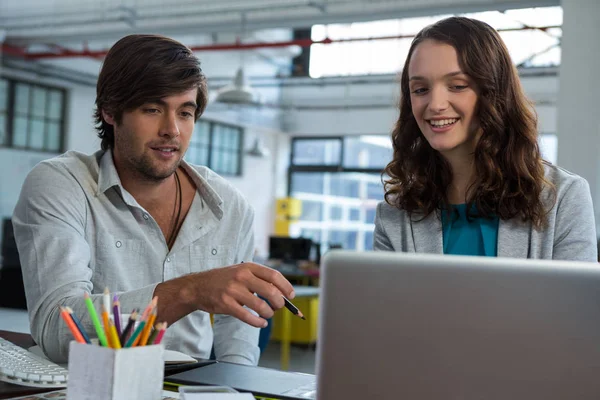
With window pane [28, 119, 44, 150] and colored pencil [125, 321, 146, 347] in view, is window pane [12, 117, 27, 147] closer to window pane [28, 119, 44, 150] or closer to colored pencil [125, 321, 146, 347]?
window pane [28, 119, 44, 150]

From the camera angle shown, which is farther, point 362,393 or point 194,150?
point 194,150

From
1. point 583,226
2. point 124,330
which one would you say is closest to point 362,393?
point 124,330

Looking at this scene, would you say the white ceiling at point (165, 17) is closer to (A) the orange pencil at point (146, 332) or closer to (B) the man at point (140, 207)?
(B) the man at point (140, 207)

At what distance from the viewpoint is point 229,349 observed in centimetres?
173

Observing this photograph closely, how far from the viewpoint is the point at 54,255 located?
55.7 inches

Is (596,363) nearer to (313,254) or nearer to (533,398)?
(533,398)

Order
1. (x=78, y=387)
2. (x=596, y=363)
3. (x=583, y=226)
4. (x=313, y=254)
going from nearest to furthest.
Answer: (x=596, y=363)
(x=78, y=387)
(x=583, y=226)
(x=313, y=254)

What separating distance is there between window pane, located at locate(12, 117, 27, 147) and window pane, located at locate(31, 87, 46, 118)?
0.86ft

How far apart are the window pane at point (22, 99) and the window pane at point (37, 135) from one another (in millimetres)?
Result: 195

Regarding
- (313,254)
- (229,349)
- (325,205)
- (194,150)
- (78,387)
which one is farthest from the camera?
(325,205)

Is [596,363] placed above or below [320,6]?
below

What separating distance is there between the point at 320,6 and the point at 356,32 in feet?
13.7

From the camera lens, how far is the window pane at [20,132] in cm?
921

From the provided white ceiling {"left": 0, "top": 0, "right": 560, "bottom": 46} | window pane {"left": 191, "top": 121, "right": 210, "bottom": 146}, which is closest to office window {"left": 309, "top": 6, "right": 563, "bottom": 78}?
white ceiling {"left": 0, "top": 0, "right": 560, "bottom": 46}
